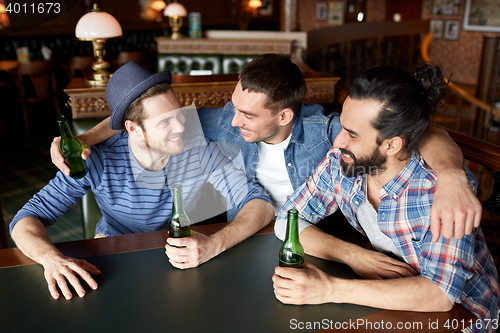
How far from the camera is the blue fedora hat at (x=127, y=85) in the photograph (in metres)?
1.52

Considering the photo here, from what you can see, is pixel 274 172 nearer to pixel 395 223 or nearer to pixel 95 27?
pixel 395 223

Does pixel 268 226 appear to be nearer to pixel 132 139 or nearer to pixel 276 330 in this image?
pixel 276 330

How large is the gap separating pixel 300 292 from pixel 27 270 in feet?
2.64

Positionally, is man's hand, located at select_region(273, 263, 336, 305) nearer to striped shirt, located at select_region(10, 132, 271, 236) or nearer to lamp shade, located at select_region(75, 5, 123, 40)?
striped shirt, located at select_region(10, 132, 271, 236)

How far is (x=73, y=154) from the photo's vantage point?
1564 mm

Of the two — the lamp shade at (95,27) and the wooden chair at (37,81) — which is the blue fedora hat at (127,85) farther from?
the wooden chair at (37,81)

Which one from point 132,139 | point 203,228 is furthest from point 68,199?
point 203,228

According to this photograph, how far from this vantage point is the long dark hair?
46.8 inches

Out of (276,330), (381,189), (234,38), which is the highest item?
(234,38)

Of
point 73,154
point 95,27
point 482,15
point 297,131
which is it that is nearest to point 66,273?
point 73,154

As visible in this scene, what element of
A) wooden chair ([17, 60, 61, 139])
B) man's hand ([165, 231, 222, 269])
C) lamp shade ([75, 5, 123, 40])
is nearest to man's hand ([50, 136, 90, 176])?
man's hand ([165, 231, 222, 269])

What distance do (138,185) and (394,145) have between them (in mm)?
974

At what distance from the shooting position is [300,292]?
41.6 inches

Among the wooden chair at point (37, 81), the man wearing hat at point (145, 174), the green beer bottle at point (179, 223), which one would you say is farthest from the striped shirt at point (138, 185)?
the wooden chair at point (37, 81)
